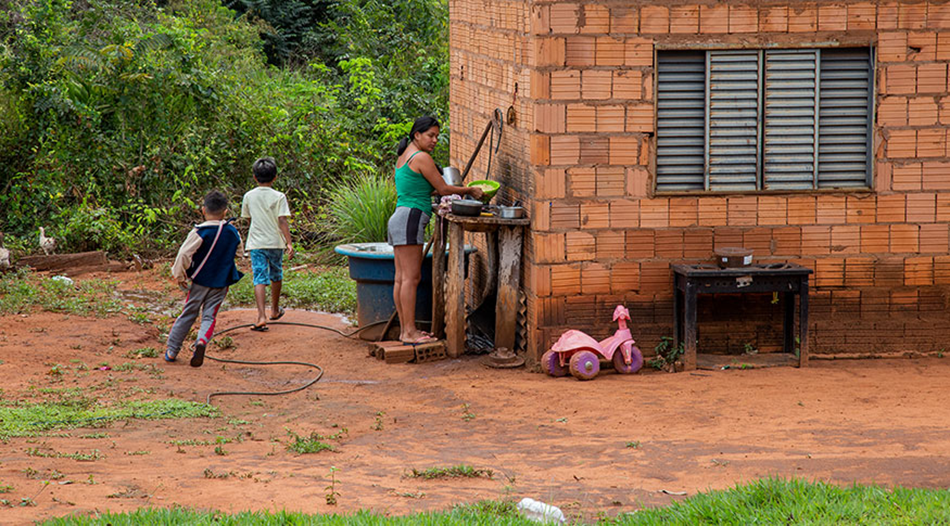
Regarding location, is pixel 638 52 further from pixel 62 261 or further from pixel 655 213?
pixel 62 261

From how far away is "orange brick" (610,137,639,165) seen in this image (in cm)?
905

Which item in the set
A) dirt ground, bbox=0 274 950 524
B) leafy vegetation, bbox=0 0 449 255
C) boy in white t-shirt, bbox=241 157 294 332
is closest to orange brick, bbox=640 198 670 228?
dirt ground, bbox=0 274 950 524

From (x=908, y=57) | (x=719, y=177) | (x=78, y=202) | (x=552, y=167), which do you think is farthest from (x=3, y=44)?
(x=908, y=57)

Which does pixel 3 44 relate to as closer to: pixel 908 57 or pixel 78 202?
pixel 78 202

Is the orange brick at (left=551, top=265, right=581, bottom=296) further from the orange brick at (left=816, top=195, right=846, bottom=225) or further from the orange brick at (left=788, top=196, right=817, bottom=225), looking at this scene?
the orange brick at (left=816, top=195, right=846, bottom=225)

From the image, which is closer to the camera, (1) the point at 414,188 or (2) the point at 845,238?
(2) the point at 845,238

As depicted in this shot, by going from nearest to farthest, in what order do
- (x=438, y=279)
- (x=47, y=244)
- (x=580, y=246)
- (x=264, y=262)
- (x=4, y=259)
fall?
(x=580, y=246), (x=438, y=279), (x=264, y=262), (x=4, y=259), (x=47, y=244)

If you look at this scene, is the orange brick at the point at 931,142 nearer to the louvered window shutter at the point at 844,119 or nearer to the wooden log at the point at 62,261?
the louvered window shutter at the point at 844,119

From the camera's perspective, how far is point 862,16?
909 centimetres

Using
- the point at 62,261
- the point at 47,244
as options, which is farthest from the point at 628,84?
the point at 47,244

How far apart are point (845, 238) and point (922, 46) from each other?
5.61 feet

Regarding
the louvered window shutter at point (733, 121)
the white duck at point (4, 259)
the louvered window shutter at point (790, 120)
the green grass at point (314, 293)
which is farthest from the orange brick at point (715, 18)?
the white duck at point (4, 259)

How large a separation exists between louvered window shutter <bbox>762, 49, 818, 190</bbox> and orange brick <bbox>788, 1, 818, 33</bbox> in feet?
0.67

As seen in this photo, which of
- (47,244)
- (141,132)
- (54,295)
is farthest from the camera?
(141,132)
